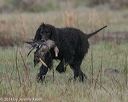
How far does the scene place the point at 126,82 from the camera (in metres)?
9.04

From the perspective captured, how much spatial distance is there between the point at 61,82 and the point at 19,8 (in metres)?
13.6

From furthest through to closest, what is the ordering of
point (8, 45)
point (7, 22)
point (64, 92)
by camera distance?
point (7, 22)
point (8, 45)
point (64, 92)

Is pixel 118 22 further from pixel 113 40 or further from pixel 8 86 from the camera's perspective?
pixel 8 86

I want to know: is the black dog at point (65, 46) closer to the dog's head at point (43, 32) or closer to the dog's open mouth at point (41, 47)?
the dog's head at point (43, 32)

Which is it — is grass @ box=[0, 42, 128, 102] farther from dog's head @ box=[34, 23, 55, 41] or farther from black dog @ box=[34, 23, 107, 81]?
dog's head @ box=[34, 23, 55, 41]

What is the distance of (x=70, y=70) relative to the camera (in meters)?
11.3

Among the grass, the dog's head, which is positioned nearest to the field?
the grass

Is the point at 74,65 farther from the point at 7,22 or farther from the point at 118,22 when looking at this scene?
the point at 118,22

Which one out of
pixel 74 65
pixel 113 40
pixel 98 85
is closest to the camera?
pixel 98 85

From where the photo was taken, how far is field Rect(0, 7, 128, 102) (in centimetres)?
788

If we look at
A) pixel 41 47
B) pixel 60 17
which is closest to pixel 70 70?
pixel 41 47

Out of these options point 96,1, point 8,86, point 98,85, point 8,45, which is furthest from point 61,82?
point 96,1

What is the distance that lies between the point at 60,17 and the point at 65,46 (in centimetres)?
877

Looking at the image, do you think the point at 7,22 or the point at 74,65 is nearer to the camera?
the point at 74,65
